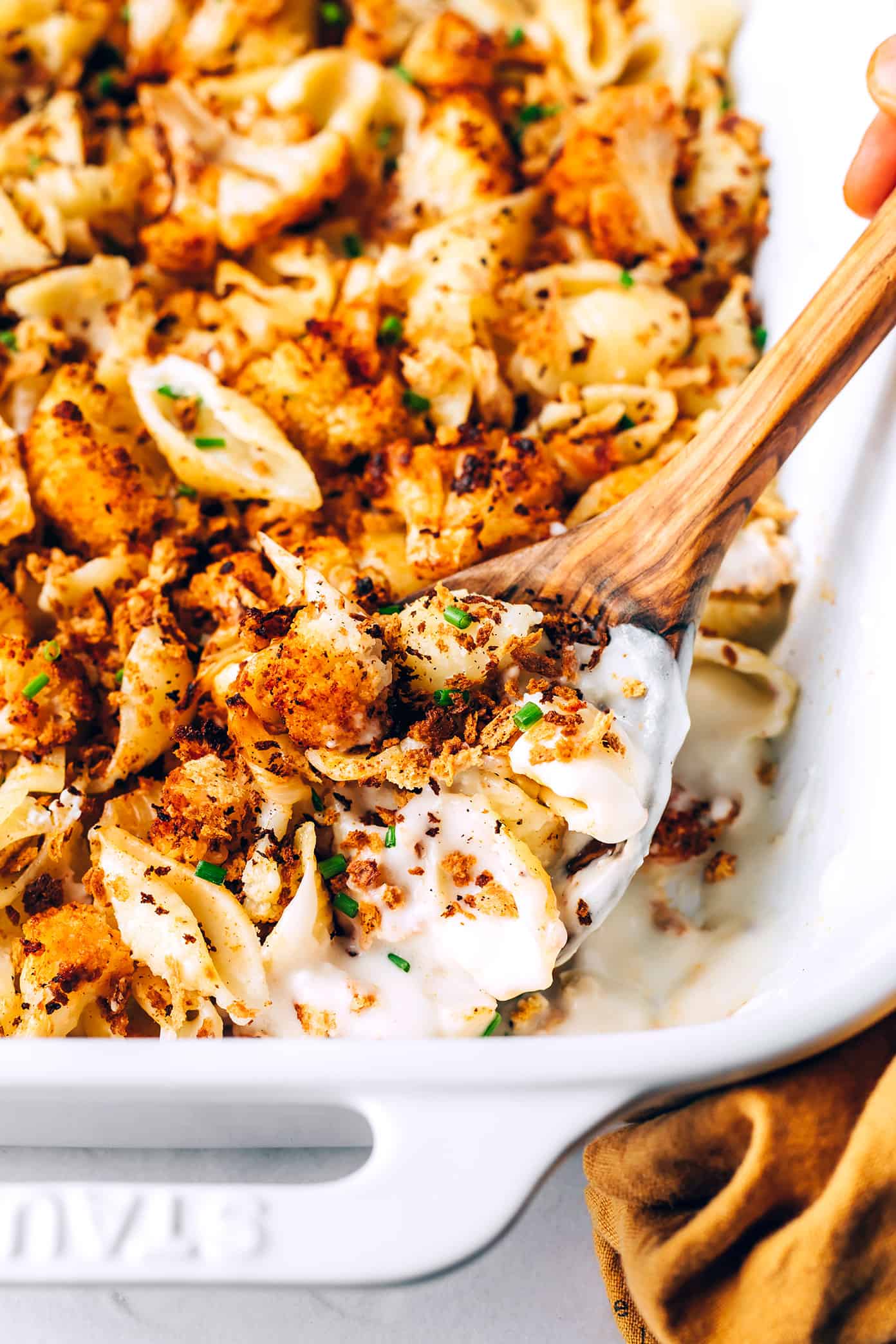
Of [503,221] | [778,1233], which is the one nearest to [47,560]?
[503,221]

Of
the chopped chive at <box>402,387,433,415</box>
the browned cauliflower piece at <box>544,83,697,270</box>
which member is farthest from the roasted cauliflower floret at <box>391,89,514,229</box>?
the chopped chive at <box>402,387,433,415</box>

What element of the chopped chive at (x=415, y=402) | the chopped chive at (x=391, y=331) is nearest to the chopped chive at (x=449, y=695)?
the chopped chive at (x=415, y=402)

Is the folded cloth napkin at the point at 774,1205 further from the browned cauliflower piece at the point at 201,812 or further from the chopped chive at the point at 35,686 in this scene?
the chopped chive at the point at 35,686

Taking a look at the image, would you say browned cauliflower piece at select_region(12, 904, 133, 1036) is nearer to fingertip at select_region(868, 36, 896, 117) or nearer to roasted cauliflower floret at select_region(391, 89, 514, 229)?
roasted cauliflower floret at select_region(391, 89, 514, 229)

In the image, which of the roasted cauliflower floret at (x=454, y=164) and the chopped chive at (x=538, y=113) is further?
the chopped chive at (x=538, y=113)

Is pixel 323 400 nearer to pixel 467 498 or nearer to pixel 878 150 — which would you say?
pixel 467 498

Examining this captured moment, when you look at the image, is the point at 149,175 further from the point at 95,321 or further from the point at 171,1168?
the point at 171,1168
